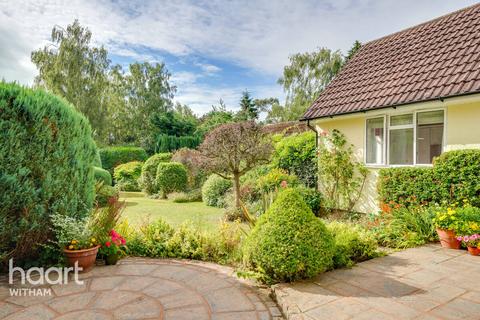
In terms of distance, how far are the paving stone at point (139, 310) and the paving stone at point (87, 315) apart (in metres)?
0.10

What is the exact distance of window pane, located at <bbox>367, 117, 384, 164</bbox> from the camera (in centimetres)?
784

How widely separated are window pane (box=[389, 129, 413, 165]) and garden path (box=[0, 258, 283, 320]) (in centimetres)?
583

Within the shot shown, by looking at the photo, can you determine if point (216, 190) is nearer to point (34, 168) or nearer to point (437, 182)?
point (437, 182)

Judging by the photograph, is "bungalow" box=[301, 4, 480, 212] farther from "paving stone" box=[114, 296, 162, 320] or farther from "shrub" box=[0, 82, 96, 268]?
"shrub" box=[0, 82, 96, 268]

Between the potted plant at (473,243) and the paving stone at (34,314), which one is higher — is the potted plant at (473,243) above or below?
above

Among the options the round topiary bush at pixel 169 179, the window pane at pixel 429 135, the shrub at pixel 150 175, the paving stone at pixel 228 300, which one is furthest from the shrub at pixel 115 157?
the paving stone at pixel 228 300

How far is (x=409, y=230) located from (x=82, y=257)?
5639 mm

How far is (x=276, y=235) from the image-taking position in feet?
11.0

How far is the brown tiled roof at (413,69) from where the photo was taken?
636 cm

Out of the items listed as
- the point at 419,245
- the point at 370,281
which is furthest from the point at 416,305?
the point at 419,245

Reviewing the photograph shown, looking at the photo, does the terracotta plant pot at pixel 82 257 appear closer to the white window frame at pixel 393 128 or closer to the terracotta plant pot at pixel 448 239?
the terracotta plant pot at pixel 448 239

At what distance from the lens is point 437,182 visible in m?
5.91

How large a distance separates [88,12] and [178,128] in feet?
62.8

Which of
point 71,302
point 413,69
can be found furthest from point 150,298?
point 413,69
